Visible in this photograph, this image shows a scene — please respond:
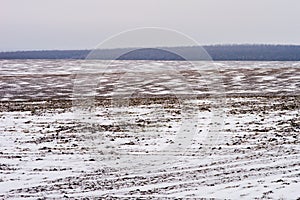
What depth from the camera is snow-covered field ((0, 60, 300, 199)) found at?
14.5 metres

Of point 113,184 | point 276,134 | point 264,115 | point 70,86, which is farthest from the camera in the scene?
point 70,86

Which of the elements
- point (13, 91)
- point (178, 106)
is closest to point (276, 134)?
point (178, 106)

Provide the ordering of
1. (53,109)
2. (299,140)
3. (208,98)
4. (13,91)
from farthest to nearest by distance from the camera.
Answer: (13,91) < (208,98) < (53,109) < (299,140)

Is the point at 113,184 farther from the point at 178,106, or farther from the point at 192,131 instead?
the point at 178,106

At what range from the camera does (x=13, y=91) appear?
50.6 metres

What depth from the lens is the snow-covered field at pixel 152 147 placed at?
14.5m

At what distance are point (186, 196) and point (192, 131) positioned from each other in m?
12.0

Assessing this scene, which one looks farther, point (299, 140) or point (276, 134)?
point (276, 134)

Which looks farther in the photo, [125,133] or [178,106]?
[178,106]

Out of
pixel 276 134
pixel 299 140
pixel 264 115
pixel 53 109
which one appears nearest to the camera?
pixel 299 140

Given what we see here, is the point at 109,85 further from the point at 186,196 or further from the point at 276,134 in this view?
the point at 186,196

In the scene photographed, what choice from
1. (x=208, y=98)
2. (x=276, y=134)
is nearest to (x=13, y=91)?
(x=208, y=98)

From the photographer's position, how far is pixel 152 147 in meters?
21.4

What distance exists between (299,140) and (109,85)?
122 feet
